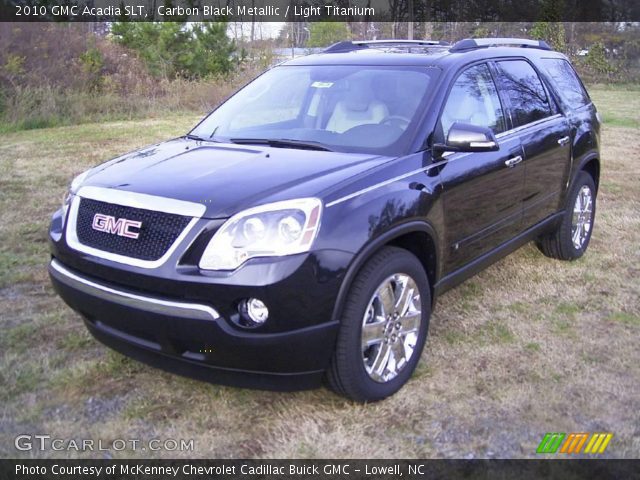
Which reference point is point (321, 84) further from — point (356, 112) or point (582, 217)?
point (582, 217)

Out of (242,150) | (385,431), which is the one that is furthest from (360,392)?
(242,150)

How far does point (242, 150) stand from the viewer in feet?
11.9

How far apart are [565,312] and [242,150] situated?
8.28 ft

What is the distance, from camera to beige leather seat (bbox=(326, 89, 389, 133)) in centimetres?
381

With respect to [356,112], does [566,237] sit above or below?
below

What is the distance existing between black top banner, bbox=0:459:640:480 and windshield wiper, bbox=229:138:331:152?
1701 mm

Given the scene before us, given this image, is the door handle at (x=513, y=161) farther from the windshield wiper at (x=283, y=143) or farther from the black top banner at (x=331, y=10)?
the black top banner at (x=331, y=10)

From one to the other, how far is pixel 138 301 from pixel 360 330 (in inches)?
39.9

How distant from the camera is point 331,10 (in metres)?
26.1

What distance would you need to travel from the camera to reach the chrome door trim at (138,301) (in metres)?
2.70

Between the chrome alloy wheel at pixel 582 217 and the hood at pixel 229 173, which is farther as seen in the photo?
the chrome alloy wheel at pixel 582 217

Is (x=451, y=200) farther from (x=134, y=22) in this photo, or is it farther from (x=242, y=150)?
(x=134, y=22)

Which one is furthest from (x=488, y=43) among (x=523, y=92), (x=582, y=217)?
(x=582, y=217)

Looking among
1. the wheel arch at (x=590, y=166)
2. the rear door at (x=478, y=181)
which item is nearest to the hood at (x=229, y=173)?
the rear door at (x=478, y=181)
